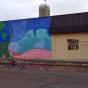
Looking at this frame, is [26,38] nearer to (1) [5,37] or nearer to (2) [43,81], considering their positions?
(1) [5,37]

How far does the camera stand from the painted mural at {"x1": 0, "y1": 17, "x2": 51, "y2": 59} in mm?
15568

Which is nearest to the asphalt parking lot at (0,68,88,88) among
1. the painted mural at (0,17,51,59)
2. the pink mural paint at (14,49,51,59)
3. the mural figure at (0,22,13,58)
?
the pink mural paint at (14,49,51,59)

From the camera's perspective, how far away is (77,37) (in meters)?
14.5

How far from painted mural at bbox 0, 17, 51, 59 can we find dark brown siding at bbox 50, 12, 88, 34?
25.5 inches

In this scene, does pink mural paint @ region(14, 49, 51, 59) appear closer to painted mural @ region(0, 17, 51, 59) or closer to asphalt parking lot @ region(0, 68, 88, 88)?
painted mural @ region(0, 17, 51, 59)

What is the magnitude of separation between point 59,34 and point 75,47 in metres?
1.62

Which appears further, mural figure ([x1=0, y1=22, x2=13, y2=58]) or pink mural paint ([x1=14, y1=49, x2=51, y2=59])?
mural figure ([x1=0, y1=22, x2=13, y2=58])

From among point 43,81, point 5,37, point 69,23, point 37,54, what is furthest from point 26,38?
point 43,81

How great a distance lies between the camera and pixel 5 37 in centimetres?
1731

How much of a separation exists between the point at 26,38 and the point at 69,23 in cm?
407

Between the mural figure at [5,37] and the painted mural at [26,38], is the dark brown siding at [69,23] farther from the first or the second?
the mural figure at [5,37]

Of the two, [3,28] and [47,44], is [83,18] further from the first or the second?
[3,28]

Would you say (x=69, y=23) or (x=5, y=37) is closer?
(x=69, y=23)

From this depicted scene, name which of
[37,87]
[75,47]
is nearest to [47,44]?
[75,47]
